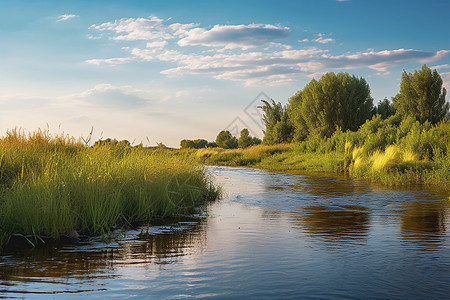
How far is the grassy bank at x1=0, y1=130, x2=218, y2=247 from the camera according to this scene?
6102mm

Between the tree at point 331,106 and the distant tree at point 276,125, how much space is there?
191 inches

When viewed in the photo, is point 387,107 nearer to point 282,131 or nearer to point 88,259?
point 282,131

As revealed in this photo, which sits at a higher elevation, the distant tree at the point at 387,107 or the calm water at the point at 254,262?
the distant tree at the point at 387,107

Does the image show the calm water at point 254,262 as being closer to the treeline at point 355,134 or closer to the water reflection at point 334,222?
the water reflection at point 334,222

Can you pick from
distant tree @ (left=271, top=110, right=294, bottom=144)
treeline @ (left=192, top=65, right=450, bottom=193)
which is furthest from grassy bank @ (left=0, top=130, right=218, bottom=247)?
distant tree @ (left=271, top=110, right=294, bottom=144)

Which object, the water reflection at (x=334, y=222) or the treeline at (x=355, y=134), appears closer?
the water reflection at (x=334, y=222)

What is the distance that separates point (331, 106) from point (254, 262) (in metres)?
38.1

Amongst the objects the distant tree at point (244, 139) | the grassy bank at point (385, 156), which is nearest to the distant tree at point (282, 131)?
the distant tree at point (244, 139)

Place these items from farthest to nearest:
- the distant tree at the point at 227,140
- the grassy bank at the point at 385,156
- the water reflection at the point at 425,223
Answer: the distant tree at the point at 227,140
the grassy bank at the point at 385,156
the water reflection at the point at 425,223

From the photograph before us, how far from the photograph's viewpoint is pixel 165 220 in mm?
8180

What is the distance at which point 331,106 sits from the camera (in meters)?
41.4

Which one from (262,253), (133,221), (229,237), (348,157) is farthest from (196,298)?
(348,157)

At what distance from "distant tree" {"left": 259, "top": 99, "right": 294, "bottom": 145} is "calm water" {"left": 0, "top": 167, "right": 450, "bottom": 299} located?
40.5 metres

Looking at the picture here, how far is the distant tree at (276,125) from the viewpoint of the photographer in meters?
49.2
